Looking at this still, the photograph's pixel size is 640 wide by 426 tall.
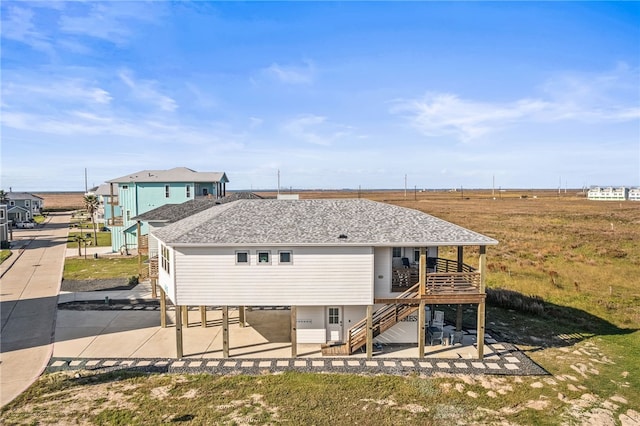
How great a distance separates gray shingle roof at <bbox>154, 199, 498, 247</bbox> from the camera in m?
19.3

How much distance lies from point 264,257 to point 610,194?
18656cm

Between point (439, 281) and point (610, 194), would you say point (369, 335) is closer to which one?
point (439, 281)

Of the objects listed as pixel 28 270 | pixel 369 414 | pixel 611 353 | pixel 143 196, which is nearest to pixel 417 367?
pixel 369 414

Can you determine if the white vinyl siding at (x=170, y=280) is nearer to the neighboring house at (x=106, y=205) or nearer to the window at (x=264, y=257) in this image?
the window at (x=264, y=257)

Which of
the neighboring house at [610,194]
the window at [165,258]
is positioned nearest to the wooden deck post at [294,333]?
the window at [165,258]

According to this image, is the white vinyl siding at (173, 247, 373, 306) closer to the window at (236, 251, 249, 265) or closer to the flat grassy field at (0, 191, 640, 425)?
the window at (236, 251, 249, 265)

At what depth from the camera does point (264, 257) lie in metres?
19.6

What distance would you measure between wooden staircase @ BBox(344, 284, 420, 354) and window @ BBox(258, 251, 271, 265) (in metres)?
5.33

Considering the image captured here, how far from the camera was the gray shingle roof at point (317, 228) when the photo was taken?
63.3 feet

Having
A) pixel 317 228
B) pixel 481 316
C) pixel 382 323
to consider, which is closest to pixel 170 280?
pixel 317 228

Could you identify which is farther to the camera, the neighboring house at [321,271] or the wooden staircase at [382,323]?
the wooden staircase at [382,323]

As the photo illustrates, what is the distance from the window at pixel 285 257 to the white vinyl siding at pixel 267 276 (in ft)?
0.61

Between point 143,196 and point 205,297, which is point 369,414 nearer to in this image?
point 205,297

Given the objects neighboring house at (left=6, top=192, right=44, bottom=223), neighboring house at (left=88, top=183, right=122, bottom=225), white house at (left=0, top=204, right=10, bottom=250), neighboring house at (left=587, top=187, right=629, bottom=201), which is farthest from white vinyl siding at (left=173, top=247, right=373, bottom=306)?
neighboring house at (left=587, top=187, right=629, bottom=201)
